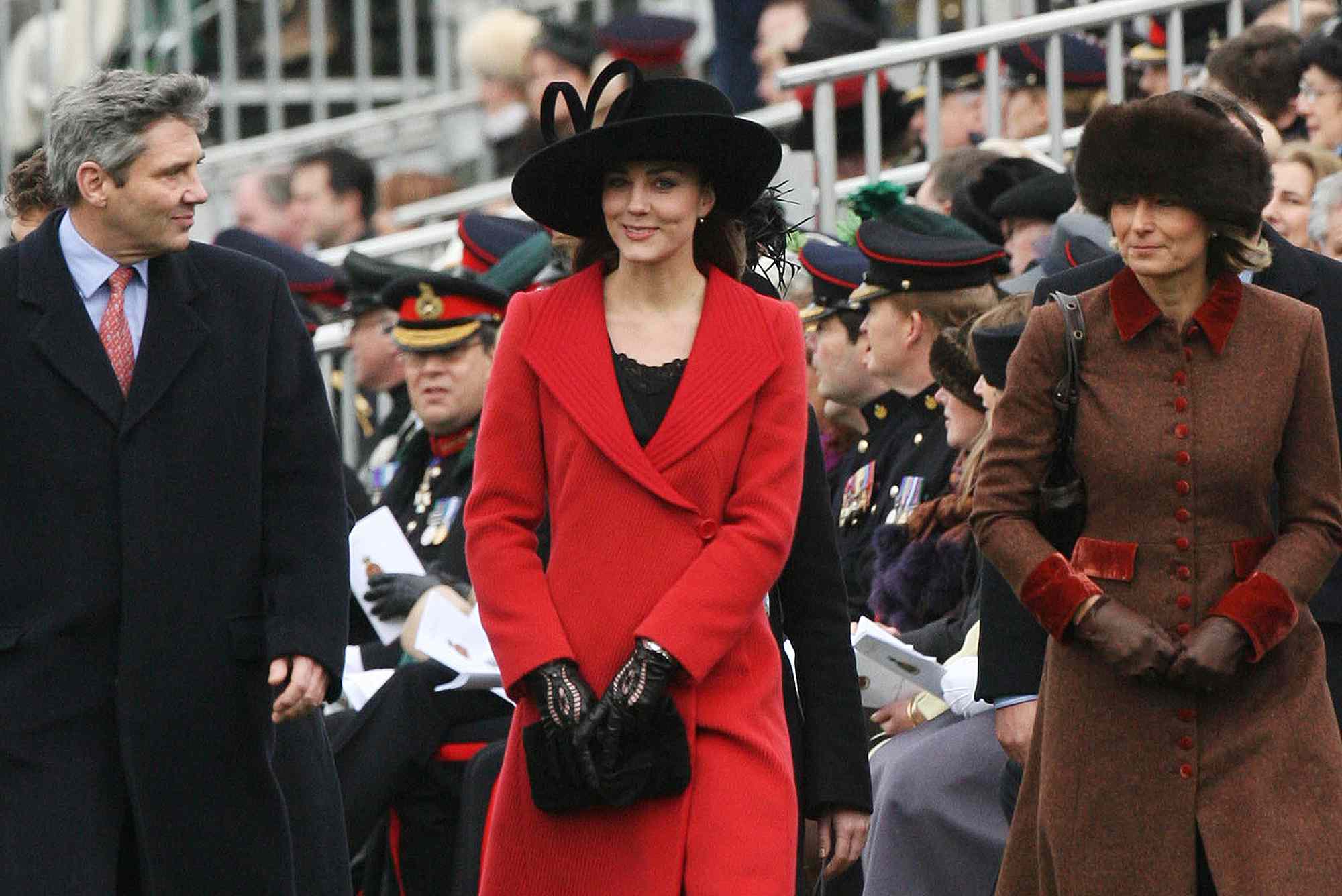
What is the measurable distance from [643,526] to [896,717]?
2053 mm

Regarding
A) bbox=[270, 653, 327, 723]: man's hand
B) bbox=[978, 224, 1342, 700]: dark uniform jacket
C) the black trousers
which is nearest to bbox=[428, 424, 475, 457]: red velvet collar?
Answer: the black trousers

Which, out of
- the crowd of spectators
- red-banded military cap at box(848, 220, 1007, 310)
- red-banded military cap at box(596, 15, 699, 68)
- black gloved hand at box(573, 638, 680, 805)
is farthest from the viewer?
red-banded military cap at box(596, 15, 699, 68)

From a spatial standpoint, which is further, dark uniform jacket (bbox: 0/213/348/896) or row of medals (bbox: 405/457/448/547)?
row of medals (bbox: 405/457/448/547)

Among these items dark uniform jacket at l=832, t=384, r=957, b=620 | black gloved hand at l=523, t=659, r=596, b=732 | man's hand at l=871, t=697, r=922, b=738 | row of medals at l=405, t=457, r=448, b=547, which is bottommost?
row of medals at l=405, t=457, r=448, b=547

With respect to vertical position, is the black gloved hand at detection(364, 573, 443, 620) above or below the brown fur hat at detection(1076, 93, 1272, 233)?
below

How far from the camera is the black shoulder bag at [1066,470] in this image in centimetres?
495

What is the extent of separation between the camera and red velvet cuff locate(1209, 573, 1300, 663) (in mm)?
4723

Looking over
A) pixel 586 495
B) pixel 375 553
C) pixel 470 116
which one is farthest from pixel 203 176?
pixel 586 495

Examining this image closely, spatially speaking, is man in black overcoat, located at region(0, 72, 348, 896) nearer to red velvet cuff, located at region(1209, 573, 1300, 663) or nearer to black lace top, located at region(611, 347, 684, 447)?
black lace top, located at region(611, 347, 684, 447)

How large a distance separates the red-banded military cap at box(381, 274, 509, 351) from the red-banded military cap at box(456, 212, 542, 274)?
1069 millimetres

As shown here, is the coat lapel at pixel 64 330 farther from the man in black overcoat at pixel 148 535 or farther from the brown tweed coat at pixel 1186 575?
the brown tweed coat at pixel 1186 575

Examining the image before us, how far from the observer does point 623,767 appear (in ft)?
15.1

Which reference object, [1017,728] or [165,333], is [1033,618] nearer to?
[1017,728]

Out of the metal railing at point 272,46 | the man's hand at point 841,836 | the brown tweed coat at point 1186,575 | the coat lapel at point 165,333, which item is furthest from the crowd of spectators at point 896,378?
the metal railing at point 272,46
